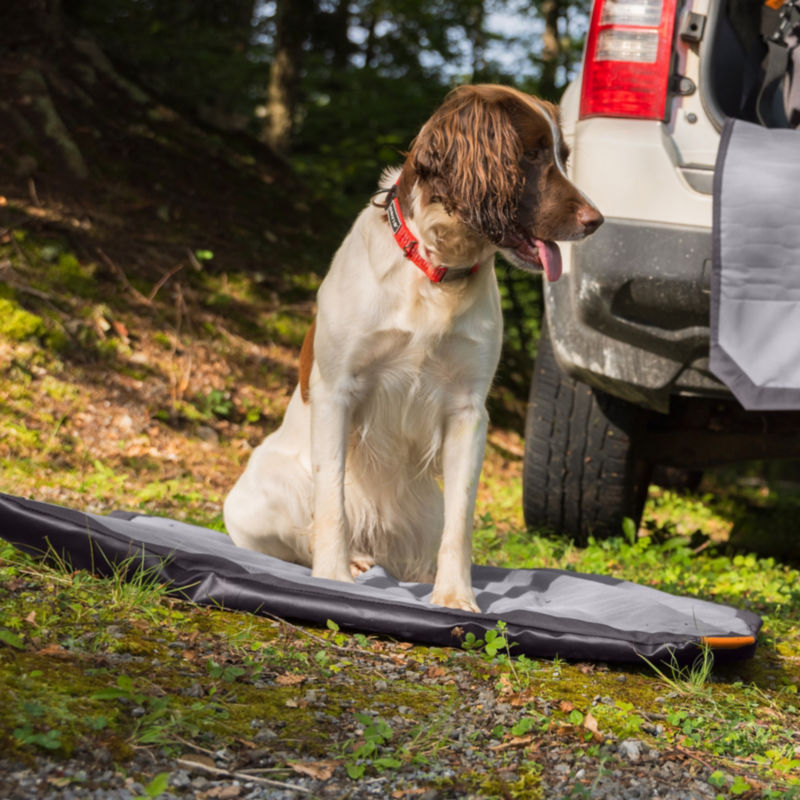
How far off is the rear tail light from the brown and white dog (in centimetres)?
44

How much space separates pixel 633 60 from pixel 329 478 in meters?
1.71

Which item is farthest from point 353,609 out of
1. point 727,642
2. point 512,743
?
point 727,642

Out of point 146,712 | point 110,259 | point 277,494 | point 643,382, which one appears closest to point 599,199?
point 643,382

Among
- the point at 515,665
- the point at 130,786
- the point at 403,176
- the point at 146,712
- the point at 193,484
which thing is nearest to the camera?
the point at 130,786

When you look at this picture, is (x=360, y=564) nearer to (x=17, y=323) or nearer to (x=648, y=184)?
(x=648, y=184)

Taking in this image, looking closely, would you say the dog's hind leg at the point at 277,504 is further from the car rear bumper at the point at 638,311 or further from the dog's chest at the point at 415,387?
the car rear bumper at the point at 638,311

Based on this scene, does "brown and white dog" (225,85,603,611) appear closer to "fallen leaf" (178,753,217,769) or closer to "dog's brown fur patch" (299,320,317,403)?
"dog's brown fur patch" (299,320,317,403)

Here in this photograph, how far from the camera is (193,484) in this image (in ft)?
17.1

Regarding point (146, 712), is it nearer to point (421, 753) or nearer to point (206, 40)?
point (421, 753)

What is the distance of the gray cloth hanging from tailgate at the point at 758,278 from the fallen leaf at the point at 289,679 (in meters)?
1.70

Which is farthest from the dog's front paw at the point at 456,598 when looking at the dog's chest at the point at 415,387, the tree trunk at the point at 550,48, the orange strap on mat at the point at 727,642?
the tree trunk at the point at 550,48

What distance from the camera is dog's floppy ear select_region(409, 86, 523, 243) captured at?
279cm

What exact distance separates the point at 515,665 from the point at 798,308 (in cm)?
148

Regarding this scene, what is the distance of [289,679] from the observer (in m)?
2.20
